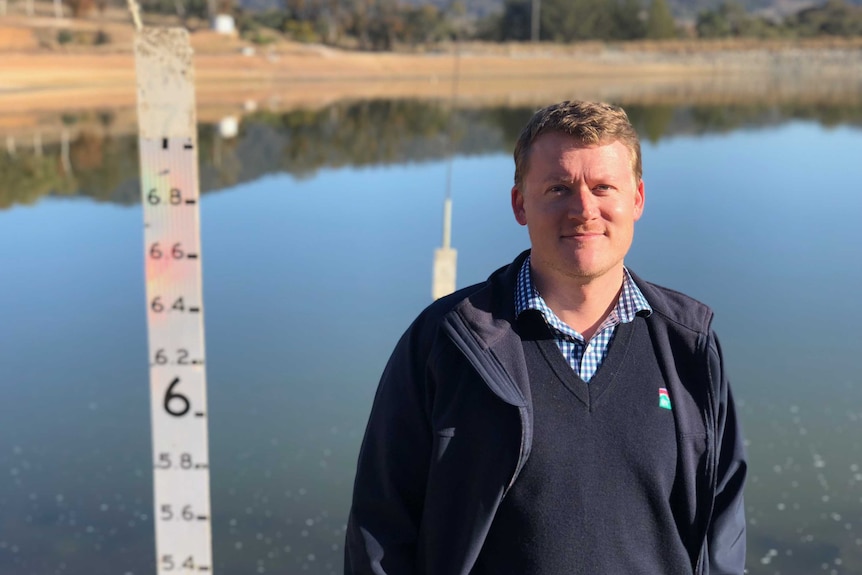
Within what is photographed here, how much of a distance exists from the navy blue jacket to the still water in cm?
289

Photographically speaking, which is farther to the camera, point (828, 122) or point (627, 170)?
point (828, 122)

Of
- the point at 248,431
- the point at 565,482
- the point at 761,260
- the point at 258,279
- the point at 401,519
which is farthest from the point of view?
the point at 761,260

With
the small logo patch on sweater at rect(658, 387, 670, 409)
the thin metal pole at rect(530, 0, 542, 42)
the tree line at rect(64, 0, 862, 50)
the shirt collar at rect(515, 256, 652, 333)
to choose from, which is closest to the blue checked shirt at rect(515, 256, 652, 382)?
the shirt collar at rect(515, 256, 652, 333)

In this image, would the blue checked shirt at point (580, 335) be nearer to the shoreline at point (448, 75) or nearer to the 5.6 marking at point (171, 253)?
→ the 5.6 marking at point (171, 253)

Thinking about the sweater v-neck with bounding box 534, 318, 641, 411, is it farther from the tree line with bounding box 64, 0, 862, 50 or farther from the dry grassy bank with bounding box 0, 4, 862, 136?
the tree line with bounding box 64, 0, 862, 50

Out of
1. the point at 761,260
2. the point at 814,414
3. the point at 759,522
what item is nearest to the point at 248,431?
the point at 759,522

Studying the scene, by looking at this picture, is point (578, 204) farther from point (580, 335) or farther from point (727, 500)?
point (727, 500)

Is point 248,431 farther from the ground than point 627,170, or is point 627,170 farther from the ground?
point 627,170

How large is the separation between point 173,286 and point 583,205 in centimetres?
183

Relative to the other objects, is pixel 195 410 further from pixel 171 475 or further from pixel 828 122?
pixel 828 122

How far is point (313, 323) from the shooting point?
8148 mm

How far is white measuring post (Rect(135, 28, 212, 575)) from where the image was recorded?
3092 millimetres

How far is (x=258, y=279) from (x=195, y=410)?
21.0 ft

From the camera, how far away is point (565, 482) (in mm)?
1745
